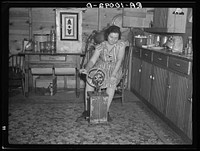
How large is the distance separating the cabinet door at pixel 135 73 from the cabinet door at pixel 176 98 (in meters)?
1.34

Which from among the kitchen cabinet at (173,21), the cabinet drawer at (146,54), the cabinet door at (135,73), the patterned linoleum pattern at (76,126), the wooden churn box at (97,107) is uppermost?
the kitchen cabinet at (173,21)

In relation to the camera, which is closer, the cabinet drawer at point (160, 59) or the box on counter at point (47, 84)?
the cabinet drawer at point (160, 59)

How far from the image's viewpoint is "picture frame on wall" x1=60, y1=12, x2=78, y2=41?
451cm

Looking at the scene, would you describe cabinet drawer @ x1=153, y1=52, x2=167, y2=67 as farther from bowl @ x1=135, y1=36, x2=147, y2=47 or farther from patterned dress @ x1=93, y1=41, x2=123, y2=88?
bowl @ x1=135, y1=36, x2=147, y2=47

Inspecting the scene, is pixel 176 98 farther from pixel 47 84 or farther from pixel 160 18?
pixel 47 84

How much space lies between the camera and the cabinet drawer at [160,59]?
11.0 ft

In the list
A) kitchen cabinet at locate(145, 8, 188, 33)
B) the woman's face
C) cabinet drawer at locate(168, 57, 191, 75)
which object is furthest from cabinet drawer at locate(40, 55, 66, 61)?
cabinet drawer at locate(168, 57, 191, 75)

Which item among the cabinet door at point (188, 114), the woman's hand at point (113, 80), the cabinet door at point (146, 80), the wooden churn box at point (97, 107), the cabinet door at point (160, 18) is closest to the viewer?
the cabinet door at point (188, 114)

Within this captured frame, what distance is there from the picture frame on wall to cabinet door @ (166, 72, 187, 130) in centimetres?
221

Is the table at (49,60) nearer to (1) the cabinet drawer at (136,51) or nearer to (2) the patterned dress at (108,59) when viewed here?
(2) the patterned dress at (108,59)

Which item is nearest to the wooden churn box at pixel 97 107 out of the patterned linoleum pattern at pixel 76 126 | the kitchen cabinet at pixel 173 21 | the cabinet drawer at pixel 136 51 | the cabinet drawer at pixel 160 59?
the patterned linoleum pattern at pixel 76 126

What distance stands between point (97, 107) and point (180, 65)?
1191 mm

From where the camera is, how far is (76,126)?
318cm

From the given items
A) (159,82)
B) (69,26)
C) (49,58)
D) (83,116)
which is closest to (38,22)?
(69,26)
